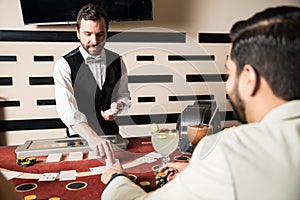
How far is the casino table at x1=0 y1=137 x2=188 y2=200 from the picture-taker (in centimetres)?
100

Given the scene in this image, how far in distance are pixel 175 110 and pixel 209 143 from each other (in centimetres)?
218

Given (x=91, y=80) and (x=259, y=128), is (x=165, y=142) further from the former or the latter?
(x=91, y=80)

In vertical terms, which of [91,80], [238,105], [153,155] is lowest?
[153,155]

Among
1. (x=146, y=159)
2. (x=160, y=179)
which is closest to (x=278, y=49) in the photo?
(x=160, y=179)

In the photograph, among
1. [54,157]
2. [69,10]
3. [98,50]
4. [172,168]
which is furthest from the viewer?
[69,10]

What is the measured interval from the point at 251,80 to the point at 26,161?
3.15ft

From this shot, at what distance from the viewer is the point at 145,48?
2.91m

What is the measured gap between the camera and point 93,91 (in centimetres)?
201

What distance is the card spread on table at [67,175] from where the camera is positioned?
1118mm

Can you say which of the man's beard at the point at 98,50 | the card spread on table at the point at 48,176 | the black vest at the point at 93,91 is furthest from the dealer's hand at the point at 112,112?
the card spread on table at the point at 48,176

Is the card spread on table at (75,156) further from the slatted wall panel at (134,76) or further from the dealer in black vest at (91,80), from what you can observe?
the slatted wall panel at (134,76)

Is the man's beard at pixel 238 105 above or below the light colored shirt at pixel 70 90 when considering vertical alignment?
above

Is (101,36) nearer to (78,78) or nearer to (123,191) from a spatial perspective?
(78,78)

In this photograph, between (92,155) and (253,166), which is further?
(92,155)
